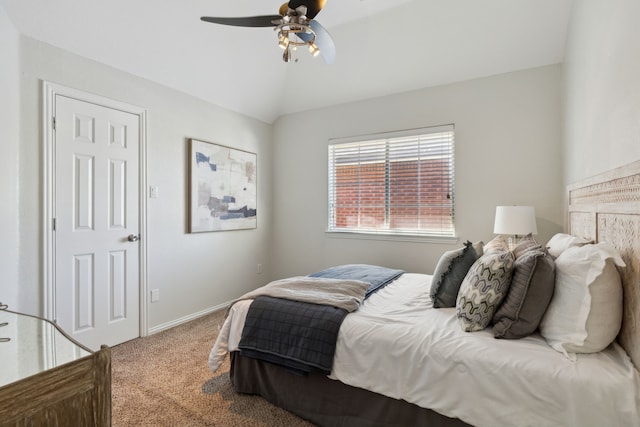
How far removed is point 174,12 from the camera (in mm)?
2740

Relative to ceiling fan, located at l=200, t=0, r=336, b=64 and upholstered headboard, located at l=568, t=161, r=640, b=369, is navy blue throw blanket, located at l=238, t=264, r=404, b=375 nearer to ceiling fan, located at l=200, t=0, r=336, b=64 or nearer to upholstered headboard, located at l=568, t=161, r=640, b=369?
upholstered headboard, located at l=568, t=161, r=640, b=369

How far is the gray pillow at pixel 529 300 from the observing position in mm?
1494

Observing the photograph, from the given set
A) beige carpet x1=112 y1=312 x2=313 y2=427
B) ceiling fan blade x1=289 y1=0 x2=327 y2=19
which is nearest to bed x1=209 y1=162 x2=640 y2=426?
beige carpet x1=112 y1=312 x2=313 y2=427

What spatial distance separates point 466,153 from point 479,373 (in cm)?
258

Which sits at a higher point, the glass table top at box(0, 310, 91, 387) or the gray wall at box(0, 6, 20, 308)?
the gray wall at box(0, 6, 20, 308)

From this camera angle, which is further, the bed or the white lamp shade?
the white lamp shade

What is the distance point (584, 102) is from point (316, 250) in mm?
3132

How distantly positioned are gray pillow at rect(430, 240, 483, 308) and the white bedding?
9 cm

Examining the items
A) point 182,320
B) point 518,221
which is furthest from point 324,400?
point 182,320

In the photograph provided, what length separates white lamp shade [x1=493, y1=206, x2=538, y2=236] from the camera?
2723 mm

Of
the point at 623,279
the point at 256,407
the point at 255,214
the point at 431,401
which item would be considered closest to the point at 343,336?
the point at 431,401

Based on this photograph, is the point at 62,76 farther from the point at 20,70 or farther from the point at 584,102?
the point at 584,102

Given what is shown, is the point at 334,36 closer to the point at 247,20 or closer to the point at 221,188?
the point at 247,20

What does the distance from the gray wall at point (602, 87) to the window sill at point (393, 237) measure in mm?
1211
